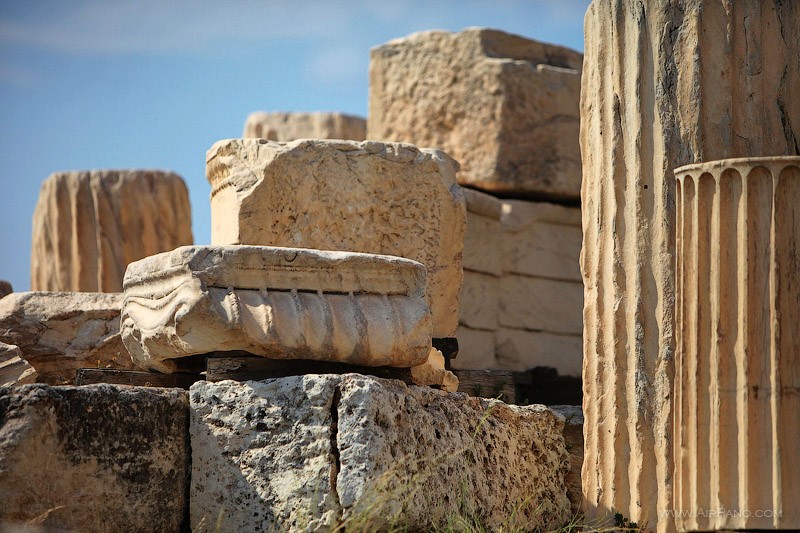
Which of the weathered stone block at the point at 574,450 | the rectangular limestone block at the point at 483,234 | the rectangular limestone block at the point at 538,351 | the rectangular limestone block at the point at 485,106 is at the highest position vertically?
the rectangular limestone block at the point at 485,106

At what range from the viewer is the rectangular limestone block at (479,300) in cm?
939

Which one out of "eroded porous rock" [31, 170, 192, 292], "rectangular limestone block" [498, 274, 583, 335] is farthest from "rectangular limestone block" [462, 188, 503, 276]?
"eroded porous rock" [31, 170, 192, 292]

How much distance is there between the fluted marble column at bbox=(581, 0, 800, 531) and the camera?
15.0ft

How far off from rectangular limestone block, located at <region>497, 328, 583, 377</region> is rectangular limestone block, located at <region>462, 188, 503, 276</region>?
0.55 metres

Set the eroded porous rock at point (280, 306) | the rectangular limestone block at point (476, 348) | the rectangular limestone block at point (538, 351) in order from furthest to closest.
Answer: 1. the rectangular limestone block at point (538, 351)
2. the rectangular limestone block at point (476, 348)
3. the eroded porous rock at point (280, 306)

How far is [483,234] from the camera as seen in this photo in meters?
9.41

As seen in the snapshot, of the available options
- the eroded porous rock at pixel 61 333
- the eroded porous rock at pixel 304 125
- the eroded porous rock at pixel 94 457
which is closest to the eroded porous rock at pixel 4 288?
the eroded porous rock at pixel 61 333

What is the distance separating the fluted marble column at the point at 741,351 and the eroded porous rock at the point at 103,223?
6997mm

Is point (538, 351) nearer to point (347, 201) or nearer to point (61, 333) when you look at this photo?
point (347, 201)

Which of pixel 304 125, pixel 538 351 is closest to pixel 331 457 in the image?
pixel 538 351

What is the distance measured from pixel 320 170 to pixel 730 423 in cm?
274

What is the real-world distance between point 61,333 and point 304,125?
9.23 meters

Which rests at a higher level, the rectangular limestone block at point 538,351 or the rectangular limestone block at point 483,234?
the rectangular limestone block at point 483,234

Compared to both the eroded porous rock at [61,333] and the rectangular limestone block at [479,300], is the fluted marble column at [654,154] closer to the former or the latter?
the eroded porous rock at [61,333]
